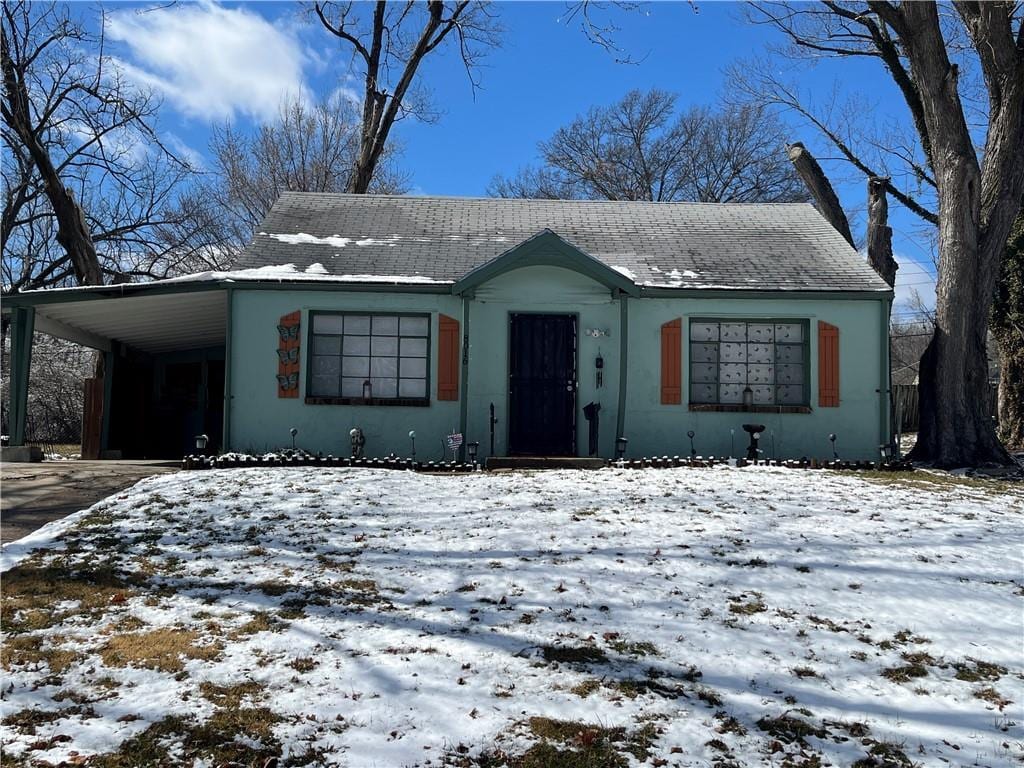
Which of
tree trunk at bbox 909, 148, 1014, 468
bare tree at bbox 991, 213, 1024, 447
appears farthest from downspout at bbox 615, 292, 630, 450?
bare tree at bbox 991, 213, 1024, 447

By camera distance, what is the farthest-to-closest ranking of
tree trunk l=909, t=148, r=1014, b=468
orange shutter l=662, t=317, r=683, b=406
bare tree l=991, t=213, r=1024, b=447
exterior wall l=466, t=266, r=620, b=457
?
bare tree l=991, t=213, r=1024, b=447
tree trunk l=909, t=148, r=1014, b=468
orange shutter l=662, t=317, r=683, b=406
exterior wall l=466, t=266, r=620, b=457

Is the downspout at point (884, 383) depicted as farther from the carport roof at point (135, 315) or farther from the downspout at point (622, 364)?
the carport roof at point (135, 315)

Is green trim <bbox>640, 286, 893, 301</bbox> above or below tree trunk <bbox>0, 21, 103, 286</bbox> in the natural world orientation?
below

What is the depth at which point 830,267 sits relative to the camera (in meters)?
12.4

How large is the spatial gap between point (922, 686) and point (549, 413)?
7753 millimetres

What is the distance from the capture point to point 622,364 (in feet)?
37.0

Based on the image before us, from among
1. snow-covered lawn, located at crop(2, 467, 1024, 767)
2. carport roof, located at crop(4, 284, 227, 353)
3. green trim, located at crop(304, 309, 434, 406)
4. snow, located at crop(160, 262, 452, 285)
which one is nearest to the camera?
snow-covered lawn, located at crop(2, 467, 1024, 767)

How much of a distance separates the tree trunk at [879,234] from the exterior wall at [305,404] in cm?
1018

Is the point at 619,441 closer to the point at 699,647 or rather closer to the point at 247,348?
the point at 247,348

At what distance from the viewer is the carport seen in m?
10.8

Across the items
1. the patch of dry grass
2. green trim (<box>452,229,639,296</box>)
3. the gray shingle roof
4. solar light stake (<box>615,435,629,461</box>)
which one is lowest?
the patch of dry grass

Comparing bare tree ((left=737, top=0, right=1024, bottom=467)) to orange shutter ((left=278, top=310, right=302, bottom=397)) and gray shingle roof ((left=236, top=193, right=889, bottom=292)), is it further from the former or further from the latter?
orange shutter ((left=278, top=310, right=302, bottom=397))

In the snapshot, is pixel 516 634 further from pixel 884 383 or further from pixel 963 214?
pixel 963 214

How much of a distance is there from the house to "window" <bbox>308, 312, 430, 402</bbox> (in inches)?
0.8
